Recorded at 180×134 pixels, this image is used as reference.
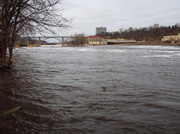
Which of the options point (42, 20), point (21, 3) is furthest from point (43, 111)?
point (21, 3)

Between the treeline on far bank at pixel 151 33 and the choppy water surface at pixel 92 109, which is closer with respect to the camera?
the choppy water surface at pixel 92 109

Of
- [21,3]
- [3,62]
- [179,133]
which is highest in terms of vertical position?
[21,3]

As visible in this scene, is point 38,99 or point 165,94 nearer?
point 38,99

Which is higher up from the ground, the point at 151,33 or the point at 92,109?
the point at 151,33

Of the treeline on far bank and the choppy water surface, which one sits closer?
the choppy water surface

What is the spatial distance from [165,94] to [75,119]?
4.36 m

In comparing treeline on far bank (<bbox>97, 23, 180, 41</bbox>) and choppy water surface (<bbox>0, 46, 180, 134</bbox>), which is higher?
treeline on far bank (<bbox>97, 23, 180, 41</bbox>)

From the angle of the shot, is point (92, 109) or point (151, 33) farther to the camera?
point (151, 33)

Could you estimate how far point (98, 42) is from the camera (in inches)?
6309

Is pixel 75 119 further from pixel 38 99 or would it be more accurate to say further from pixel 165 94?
pixel 165 94

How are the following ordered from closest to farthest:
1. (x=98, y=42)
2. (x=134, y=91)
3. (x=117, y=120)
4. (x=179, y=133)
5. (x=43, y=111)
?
(x=179, y=133) < (x=117, y=120) < (x=43, y=111) < (x=134, y=91) < (x=98, y=42)

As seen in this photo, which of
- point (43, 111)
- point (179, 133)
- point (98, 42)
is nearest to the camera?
point (179, 133)

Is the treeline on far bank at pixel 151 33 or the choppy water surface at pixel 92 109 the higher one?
the treeline on far bank at pixel 151 33

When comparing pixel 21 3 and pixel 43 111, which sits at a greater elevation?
pixel 21 3
